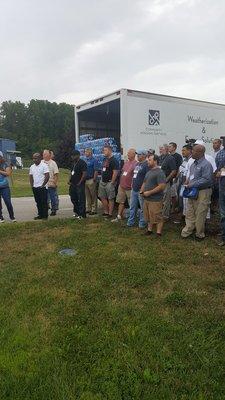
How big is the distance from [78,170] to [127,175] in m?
1.35

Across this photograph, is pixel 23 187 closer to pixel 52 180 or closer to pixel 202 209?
pixel 52 180

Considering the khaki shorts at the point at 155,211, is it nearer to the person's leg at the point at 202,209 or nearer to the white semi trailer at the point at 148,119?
the person's leg at the point at 202,209

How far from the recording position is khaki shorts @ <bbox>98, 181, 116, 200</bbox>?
9.81 m

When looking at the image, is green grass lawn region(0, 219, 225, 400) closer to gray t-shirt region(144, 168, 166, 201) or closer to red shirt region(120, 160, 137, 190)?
gray t-shirt region(144, 168, 166, 201)

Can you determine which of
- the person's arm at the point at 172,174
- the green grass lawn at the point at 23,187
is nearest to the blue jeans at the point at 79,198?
the person's arm at the point at 172,174

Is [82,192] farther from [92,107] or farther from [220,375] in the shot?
[220,375]

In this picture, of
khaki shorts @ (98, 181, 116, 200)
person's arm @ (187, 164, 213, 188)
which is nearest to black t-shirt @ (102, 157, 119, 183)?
khaki shorts @ (98, 181, 116, 200)

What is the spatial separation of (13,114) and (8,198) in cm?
12861

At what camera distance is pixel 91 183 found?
35.9ft

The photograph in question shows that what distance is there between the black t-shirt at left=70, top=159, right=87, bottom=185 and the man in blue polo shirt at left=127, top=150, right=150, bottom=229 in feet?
5.09

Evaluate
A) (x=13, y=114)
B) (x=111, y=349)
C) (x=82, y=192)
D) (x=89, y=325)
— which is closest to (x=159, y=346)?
(x=111, y=349)

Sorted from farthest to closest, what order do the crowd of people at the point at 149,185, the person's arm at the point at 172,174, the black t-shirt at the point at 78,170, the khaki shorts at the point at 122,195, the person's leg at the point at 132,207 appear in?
1. the black t-shirt at the point at 78,170
2. the khaki shorts at the point at 122,195
3. the person's arm at the point at 172,174
4. the person's leg at the point at 132,207
5. the crowd of people at the point at 149,185

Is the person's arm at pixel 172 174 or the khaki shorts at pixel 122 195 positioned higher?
the person's arm at pixel 172 174

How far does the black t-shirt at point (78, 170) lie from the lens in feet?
33.1
